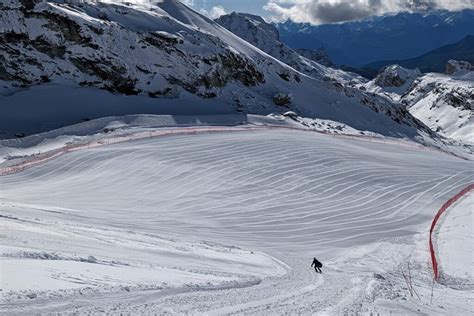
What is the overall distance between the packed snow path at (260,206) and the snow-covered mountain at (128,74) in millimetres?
13477

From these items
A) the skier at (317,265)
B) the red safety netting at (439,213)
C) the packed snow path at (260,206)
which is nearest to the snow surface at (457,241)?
the red safety netting at (439,213)

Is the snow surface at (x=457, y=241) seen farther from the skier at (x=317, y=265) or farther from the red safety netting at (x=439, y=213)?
the skier at (x=317, y=265)

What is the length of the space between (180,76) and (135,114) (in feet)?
37.1

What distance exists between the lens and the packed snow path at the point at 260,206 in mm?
11156

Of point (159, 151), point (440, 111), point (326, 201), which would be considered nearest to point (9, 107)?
point (159, 151)

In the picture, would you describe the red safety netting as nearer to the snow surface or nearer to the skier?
the snow surface

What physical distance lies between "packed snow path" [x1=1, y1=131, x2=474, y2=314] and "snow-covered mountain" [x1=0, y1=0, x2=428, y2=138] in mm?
13477

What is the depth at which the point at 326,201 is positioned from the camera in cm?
2711

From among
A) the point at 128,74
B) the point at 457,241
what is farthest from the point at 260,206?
the point at 128,74

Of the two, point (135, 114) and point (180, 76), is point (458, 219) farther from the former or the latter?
point (180, 76)

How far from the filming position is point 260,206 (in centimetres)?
2547

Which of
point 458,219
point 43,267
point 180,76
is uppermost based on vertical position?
point 180,76

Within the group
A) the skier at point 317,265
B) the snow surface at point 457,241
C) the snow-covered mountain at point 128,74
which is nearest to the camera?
the skier at point 317,265

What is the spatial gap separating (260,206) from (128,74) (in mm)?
31346
